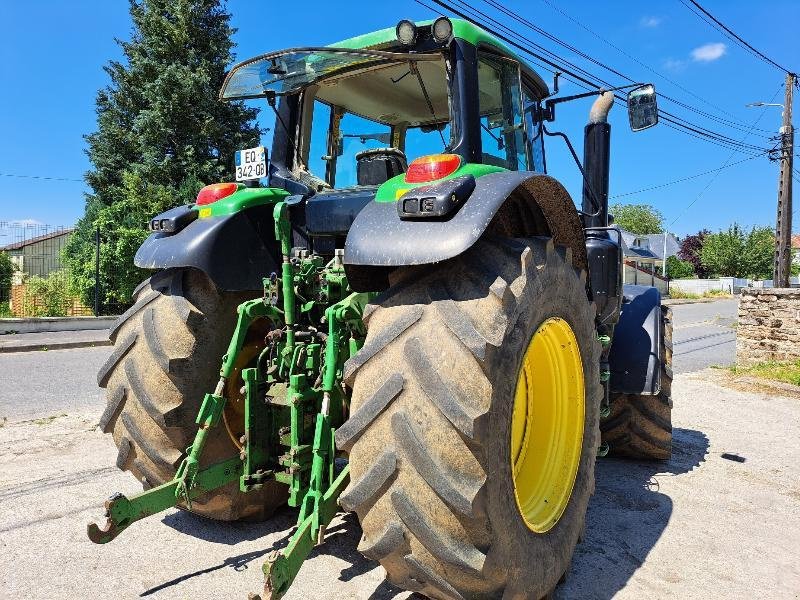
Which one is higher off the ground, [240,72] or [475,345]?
[240,72]

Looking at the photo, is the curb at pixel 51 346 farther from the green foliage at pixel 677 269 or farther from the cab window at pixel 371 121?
the green foliage at pixel 677 269

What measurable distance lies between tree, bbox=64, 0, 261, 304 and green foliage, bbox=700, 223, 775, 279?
5077 centimetres

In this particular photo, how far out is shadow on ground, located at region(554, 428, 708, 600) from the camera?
273 cm

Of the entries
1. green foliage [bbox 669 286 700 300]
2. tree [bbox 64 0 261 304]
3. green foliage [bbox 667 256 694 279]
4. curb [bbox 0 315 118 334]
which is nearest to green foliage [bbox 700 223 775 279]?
green foliage [bbox 667 256 694 279]

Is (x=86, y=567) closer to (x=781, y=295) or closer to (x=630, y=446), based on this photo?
(x=630, y=446)

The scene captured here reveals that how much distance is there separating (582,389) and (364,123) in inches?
86.3

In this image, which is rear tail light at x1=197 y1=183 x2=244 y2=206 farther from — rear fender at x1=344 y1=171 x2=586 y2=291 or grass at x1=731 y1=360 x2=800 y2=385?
grass at x1=731 y1=360 x2=800 y2=385

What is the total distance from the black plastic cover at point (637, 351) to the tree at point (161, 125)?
658 inches

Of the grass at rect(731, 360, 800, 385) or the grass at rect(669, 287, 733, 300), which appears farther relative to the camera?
the grass at rect(669, 287, 733, 300)

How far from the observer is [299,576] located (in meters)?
2.66

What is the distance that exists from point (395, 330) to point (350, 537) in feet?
4.85

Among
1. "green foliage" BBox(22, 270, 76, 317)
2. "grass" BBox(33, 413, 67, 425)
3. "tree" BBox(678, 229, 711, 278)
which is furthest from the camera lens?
"tree" BBox(678, 229, 711, 278)

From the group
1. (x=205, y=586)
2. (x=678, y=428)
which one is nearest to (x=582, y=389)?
(x=205, y=586)

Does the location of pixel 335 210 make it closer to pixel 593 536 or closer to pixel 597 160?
pixel 597 160
